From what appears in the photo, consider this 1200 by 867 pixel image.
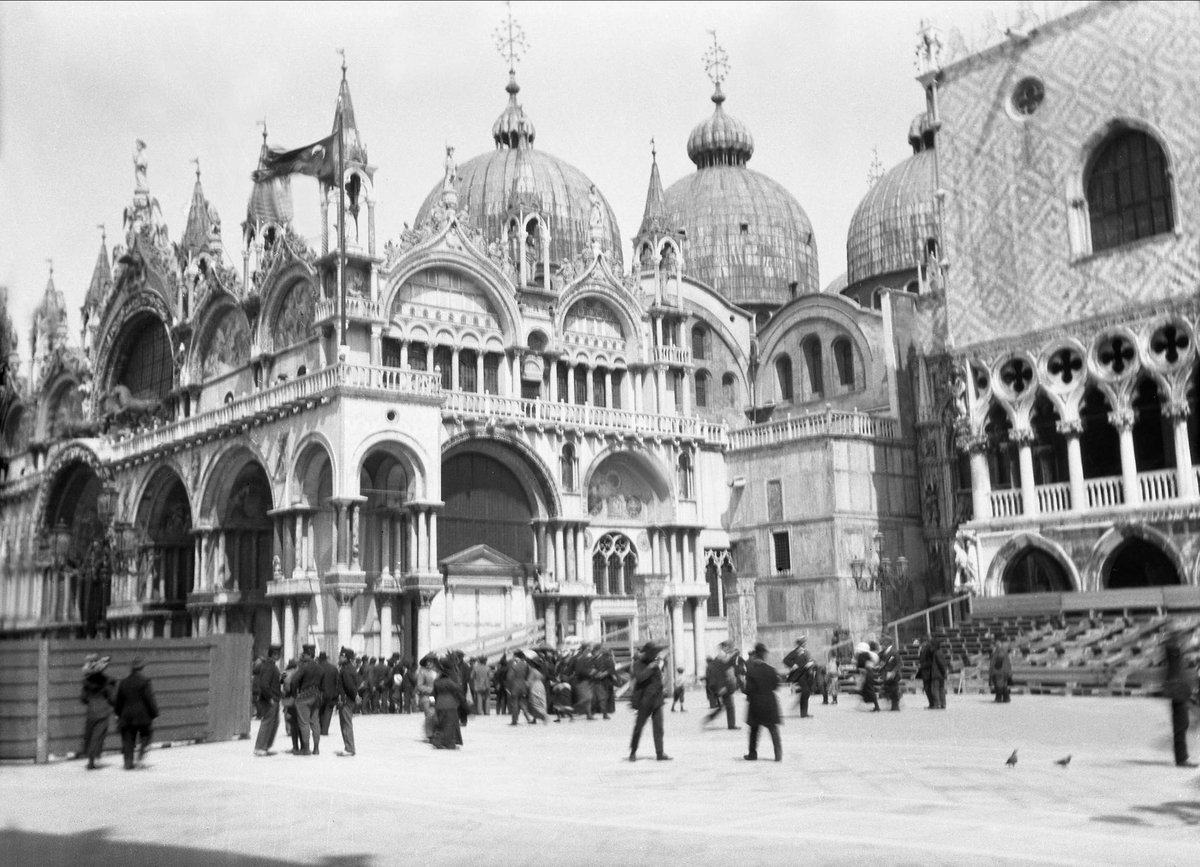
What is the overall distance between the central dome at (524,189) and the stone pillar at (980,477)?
61.8 ft

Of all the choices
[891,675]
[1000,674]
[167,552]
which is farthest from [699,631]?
[167,552]

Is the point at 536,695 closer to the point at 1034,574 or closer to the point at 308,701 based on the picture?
the point at 308,701

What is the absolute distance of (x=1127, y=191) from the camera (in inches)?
1539

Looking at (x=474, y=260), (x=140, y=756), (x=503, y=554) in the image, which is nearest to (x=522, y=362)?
(x=474, y=260)

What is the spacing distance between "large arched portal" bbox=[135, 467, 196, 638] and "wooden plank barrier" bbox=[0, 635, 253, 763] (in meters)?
25.0

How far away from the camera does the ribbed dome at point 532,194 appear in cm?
5712

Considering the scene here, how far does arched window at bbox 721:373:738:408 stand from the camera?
184 ft

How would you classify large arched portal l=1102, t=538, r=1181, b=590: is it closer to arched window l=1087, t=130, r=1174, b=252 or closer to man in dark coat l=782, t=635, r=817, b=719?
arched window l=1087, t=130, r=1174, b=252

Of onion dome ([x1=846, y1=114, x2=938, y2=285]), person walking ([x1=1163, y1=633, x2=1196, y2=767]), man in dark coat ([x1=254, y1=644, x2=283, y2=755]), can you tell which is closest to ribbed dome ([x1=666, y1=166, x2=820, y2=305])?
onion dome ([x1=846, y1=114, x2=938, y2=285])

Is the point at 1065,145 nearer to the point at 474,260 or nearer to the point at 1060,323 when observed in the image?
the point at 1060,323

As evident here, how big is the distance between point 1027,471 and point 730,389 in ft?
56.3

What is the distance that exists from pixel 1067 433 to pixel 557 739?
2175 centimetres

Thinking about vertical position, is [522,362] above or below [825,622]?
above

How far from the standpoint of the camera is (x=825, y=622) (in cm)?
4422
